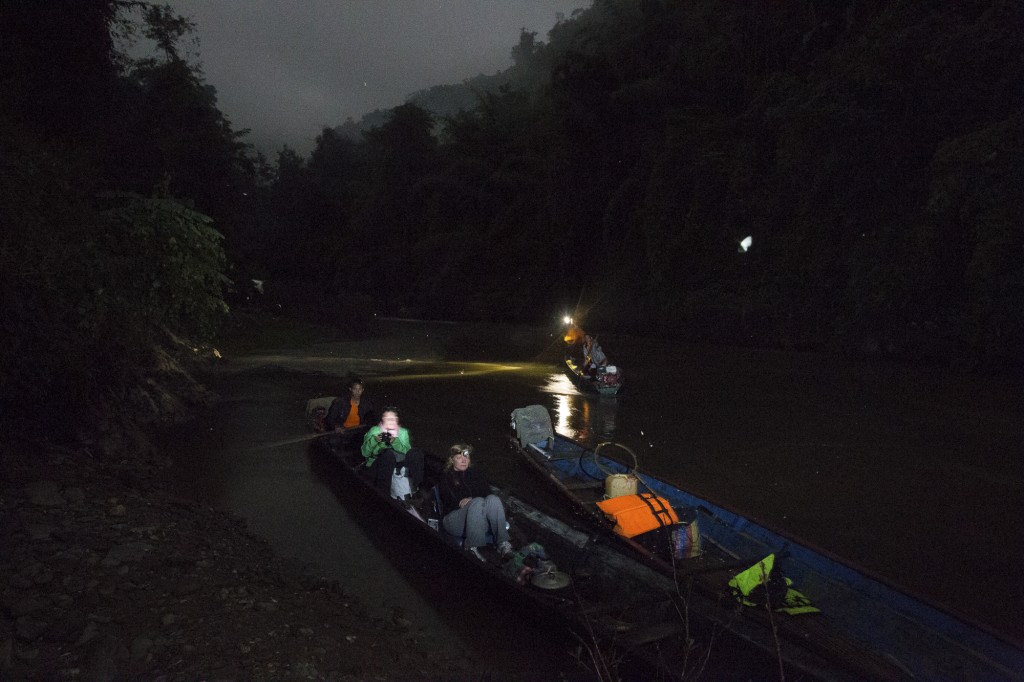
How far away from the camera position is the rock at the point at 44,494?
23.9 feet

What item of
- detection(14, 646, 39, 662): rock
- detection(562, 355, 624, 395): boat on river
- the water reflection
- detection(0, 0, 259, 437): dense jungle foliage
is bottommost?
the water reflection

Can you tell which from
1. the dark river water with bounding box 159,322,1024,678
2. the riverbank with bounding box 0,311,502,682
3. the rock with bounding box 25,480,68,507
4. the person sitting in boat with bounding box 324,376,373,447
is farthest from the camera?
the person sitting in boat with bounding box 324,376,373,447

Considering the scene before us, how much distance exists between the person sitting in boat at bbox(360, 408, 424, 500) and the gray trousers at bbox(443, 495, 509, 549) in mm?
1823

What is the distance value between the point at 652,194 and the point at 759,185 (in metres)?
5.74

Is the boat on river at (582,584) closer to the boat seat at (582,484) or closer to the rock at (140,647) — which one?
the boat seat at (582,484)

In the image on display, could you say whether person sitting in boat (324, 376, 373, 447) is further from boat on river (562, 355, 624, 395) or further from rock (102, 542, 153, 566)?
boat on river (562, 355, 624, 395)

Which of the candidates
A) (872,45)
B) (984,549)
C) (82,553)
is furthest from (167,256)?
(872,45)

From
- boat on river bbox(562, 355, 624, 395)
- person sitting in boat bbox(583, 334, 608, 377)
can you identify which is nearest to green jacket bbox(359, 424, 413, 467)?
boat on river bbox(562, 355, 624, 395)

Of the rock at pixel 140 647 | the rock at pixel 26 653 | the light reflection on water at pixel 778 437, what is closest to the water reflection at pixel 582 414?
the light reflection on water at pixel 778 437

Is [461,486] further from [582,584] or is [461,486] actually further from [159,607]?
[159,607]

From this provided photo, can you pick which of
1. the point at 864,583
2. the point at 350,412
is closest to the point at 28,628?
the point at 864,583

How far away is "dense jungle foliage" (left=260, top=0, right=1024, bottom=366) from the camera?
2106 cm

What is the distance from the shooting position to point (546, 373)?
2548 centimetres

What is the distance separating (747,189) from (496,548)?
2814cm
